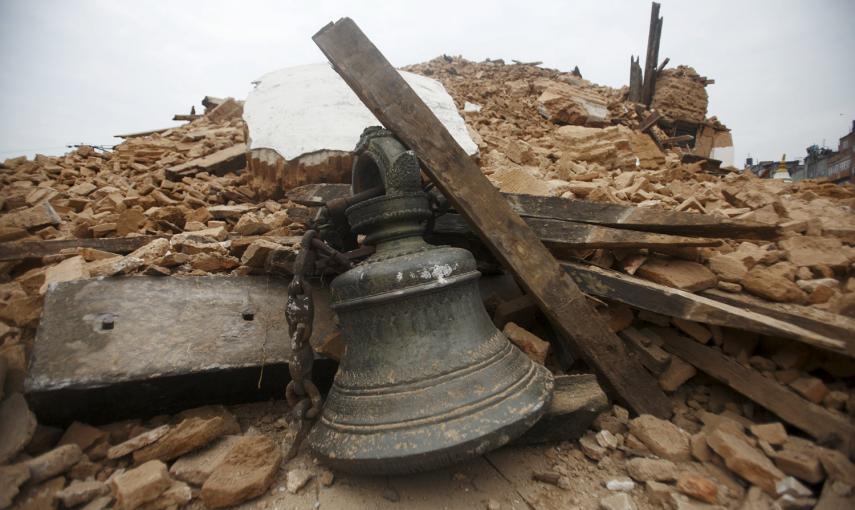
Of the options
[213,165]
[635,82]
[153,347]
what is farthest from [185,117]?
[635,82]

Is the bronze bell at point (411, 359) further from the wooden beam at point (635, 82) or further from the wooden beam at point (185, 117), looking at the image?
the wooden beam at point (635, 82)

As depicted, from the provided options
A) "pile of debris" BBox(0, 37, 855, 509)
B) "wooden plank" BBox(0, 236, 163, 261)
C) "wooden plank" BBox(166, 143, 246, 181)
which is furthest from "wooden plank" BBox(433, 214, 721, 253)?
"wooden plank" BBox(166, 143, 246, 181)

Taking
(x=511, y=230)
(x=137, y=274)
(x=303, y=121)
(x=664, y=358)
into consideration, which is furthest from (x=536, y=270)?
(x=303, y=121)

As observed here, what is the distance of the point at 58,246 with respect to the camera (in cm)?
245

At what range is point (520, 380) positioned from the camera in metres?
1.50

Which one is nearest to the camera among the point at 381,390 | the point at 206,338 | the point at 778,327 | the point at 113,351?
the point at 381,390

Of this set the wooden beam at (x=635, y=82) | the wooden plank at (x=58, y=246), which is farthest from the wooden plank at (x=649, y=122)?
the wooden plank at (x=58, y=246)

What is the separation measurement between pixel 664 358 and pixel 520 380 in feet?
3.01

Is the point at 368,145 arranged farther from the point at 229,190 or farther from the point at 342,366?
the point at 229,190

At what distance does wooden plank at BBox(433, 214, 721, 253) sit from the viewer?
6.38 ft

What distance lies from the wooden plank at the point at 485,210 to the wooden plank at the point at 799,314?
511 mm

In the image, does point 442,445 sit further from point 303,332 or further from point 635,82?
point 635,82

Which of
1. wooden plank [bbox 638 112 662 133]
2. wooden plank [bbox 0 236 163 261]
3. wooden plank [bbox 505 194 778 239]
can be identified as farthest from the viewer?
wooden plank [bbox 638 112 662 133]

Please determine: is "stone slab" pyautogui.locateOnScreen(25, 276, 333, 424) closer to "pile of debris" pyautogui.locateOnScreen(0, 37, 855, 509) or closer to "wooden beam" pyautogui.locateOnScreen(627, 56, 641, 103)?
"pile of debris" pyautogui.locateOnScreen(0, 37, 855, 509)
